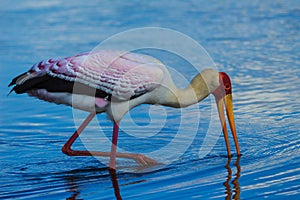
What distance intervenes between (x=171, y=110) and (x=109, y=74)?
6.43 feet

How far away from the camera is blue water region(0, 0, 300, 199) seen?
658 cm

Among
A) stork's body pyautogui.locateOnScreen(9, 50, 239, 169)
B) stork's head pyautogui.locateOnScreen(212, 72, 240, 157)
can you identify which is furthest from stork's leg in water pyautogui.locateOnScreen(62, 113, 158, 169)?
stork's head pyautogui.locateOnScreen(212, 72, 240, 157)

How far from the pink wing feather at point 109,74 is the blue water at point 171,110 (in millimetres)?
764

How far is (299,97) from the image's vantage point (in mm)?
9375

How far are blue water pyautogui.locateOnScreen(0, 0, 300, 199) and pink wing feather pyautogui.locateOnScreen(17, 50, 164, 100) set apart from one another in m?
0.76

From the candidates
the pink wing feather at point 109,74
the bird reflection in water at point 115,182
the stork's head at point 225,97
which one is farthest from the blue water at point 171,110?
the pink wing feather at point 109,74

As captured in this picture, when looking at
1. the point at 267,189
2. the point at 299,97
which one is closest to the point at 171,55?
the point at 299,97

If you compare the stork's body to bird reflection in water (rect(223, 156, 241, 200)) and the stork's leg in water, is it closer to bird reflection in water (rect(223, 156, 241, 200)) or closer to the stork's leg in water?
the stork's leg in water

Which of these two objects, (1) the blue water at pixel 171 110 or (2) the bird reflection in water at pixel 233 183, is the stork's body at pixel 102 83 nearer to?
(2) the bird reflection in water at pixel 233 183

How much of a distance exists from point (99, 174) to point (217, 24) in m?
7.00

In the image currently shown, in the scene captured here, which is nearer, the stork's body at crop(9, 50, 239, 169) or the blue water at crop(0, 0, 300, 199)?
the blue water at crop(0, 0, 300, 199)

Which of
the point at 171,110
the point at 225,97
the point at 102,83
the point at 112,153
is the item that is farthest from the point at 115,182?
the point at 171,110

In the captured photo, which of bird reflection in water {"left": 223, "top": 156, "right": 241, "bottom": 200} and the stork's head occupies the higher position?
the stork's head

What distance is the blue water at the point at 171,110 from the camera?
6.58m
